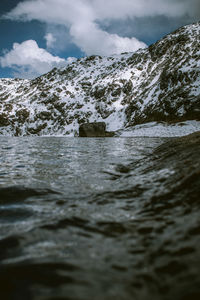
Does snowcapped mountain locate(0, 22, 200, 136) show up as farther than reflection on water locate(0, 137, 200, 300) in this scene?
Yes

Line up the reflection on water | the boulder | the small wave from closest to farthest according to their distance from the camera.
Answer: the reflection on water, the small wave, the boulder

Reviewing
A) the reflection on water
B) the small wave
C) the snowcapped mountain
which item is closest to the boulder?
the snowcapped mountain

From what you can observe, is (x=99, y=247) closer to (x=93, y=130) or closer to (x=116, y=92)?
(x=93, y=130)

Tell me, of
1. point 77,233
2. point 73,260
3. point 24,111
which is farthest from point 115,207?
point 24,111

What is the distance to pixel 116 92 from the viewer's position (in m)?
80.9

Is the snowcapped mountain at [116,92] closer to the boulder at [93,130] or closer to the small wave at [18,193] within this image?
the boulder at [93,130]

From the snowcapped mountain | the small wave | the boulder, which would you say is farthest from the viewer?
the snowcapped mountain

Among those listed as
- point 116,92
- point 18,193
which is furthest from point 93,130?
point 116,92

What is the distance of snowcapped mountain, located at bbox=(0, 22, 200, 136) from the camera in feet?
178

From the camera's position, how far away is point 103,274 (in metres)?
1.27

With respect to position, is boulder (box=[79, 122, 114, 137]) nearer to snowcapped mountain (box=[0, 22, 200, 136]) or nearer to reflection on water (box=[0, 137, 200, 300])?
snowcapped mountain (box=[0, 22, 200, 136])

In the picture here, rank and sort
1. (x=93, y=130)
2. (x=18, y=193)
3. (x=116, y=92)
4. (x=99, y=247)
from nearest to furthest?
(x=99, y=247), (x=18, y=193), (x=93, y=130), (x=116, y=92)

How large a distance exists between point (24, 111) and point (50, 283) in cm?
10149

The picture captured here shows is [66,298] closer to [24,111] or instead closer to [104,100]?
[104,100]
